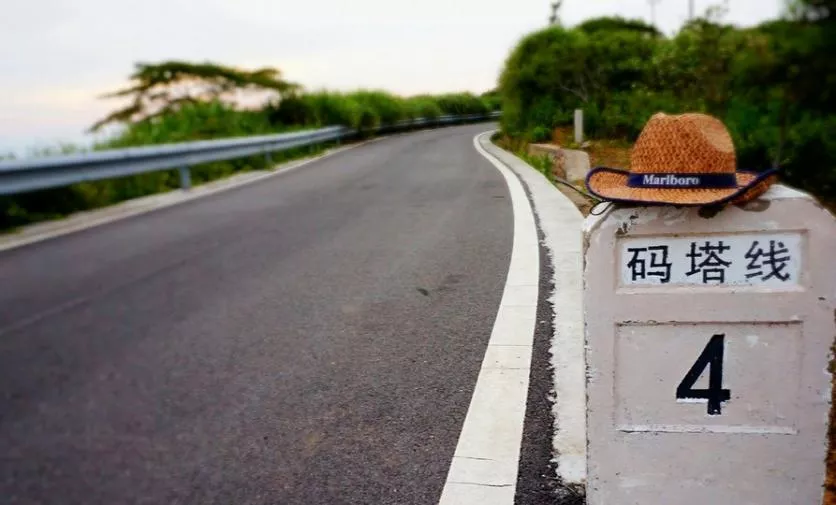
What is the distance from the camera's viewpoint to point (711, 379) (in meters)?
1.87

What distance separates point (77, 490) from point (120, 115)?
2851 cm

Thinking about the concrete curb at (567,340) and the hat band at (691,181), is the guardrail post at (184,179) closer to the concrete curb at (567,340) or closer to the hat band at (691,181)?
the concrete curb at (567,340)

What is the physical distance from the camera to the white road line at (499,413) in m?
2.17

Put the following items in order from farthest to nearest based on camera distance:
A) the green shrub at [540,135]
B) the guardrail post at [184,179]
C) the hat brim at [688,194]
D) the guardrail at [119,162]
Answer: the green shrub at [540,135], the guardrail post at [184,179], the guardrail at [119,162], the hat brim at [688,194]

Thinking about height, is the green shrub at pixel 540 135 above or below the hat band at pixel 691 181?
below

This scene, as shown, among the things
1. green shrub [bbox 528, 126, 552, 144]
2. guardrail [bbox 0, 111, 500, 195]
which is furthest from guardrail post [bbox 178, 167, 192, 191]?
green shrub [bbox 528, 126, 552, 144]

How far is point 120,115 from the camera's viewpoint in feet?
91.5

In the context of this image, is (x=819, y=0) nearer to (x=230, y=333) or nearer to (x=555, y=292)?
(x=555, y=292)

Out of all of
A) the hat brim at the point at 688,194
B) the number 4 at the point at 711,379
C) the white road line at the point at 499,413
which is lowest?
the white road line at the point at 499,413

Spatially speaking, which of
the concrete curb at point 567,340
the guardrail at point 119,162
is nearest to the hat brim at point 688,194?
the concrete curb at point 567,340

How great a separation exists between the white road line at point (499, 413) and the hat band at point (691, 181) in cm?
104

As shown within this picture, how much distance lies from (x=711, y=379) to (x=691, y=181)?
545 millimetres

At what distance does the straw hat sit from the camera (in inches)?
70.2

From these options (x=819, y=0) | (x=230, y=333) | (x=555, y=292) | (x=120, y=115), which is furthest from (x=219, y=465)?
(x=120, y=115)
